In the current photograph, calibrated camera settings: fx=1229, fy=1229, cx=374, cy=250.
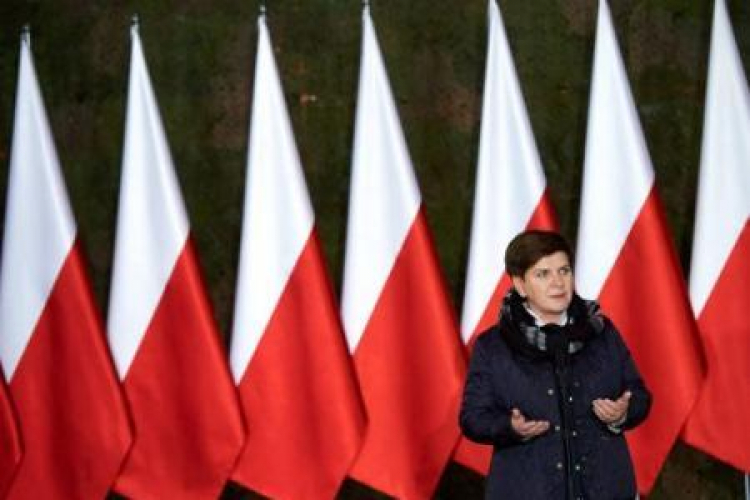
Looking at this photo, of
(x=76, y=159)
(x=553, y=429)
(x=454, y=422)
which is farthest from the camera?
(x=76, y=159)

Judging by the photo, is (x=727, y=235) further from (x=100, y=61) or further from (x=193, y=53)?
(x=100, y=61)

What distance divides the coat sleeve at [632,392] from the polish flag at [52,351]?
5.10 feet

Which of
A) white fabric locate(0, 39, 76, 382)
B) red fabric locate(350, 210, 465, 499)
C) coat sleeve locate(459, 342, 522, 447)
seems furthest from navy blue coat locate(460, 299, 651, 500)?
white fabric locate(0, 39, 76, 382)

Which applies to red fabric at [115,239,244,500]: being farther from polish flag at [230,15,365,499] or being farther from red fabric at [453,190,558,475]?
red fabric at [453,190,558,475]

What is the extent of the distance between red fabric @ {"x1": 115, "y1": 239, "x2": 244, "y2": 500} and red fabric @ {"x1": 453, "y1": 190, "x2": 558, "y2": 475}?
2.05ft

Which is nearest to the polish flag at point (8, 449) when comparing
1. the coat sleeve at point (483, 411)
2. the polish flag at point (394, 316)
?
the polish flag at point (394, 316)

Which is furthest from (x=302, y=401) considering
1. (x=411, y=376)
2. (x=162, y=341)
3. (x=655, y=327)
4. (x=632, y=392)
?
(x=632, y=392)

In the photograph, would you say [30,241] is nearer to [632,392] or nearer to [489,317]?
[489,317]

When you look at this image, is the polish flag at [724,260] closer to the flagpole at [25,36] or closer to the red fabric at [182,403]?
the red fabric at [182,403]

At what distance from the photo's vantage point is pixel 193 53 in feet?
12.6

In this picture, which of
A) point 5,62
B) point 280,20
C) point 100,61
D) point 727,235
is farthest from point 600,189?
point 5,62

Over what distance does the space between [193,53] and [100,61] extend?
29cm

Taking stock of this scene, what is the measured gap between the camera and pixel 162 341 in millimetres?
3432

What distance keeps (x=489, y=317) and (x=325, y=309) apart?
0.46m
